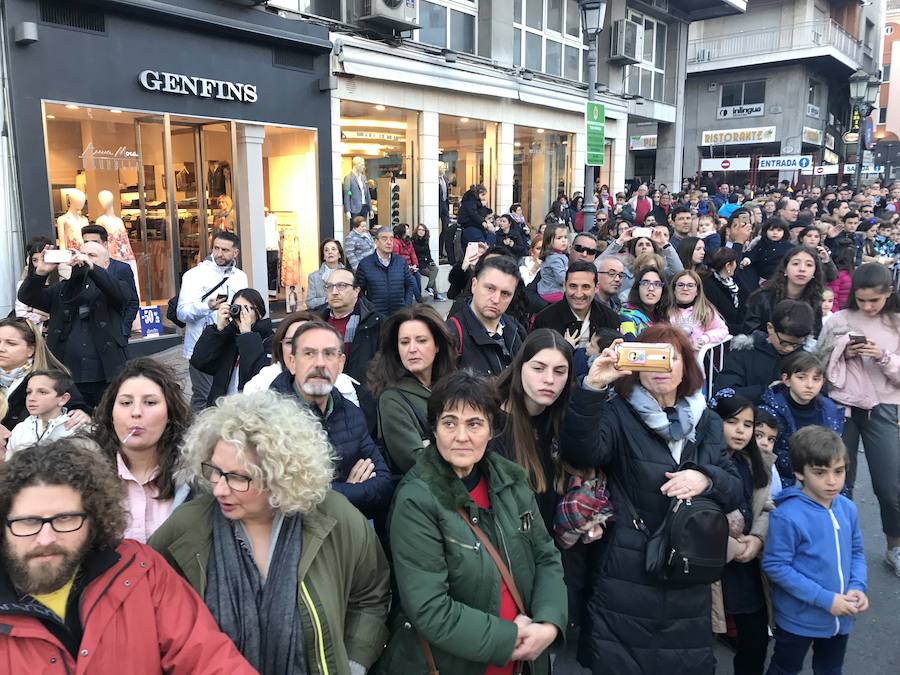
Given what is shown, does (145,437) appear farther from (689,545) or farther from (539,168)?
(539,168)

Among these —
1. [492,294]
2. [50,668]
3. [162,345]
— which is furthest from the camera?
[162,345]

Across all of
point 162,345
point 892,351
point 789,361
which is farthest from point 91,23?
point 892,351

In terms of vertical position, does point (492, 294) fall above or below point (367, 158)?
below

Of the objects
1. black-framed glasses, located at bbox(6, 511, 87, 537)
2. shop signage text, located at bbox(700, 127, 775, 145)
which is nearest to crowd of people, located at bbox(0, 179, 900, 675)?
black-framed glasses, located at bbox(6, 511, 87, 537)

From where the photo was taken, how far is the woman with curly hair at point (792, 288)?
5.59 meters

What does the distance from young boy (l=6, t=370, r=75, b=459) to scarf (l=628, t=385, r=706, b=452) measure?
300 cm

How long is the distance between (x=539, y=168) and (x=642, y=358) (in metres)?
16.6

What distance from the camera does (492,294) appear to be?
4.18 m

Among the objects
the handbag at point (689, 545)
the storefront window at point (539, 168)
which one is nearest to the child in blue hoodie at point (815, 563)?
the handbag at point (689, 545)

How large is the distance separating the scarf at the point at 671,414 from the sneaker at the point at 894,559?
2797 millimetres

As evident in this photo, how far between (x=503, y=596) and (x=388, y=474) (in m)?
0.79

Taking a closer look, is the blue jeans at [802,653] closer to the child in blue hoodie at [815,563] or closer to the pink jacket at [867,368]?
the child in blue hoodie at [815,563]

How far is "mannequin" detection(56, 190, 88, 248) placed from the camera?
8883 mm

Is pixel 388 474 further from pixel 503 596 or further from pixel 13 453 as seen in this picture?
pixel 13 453
